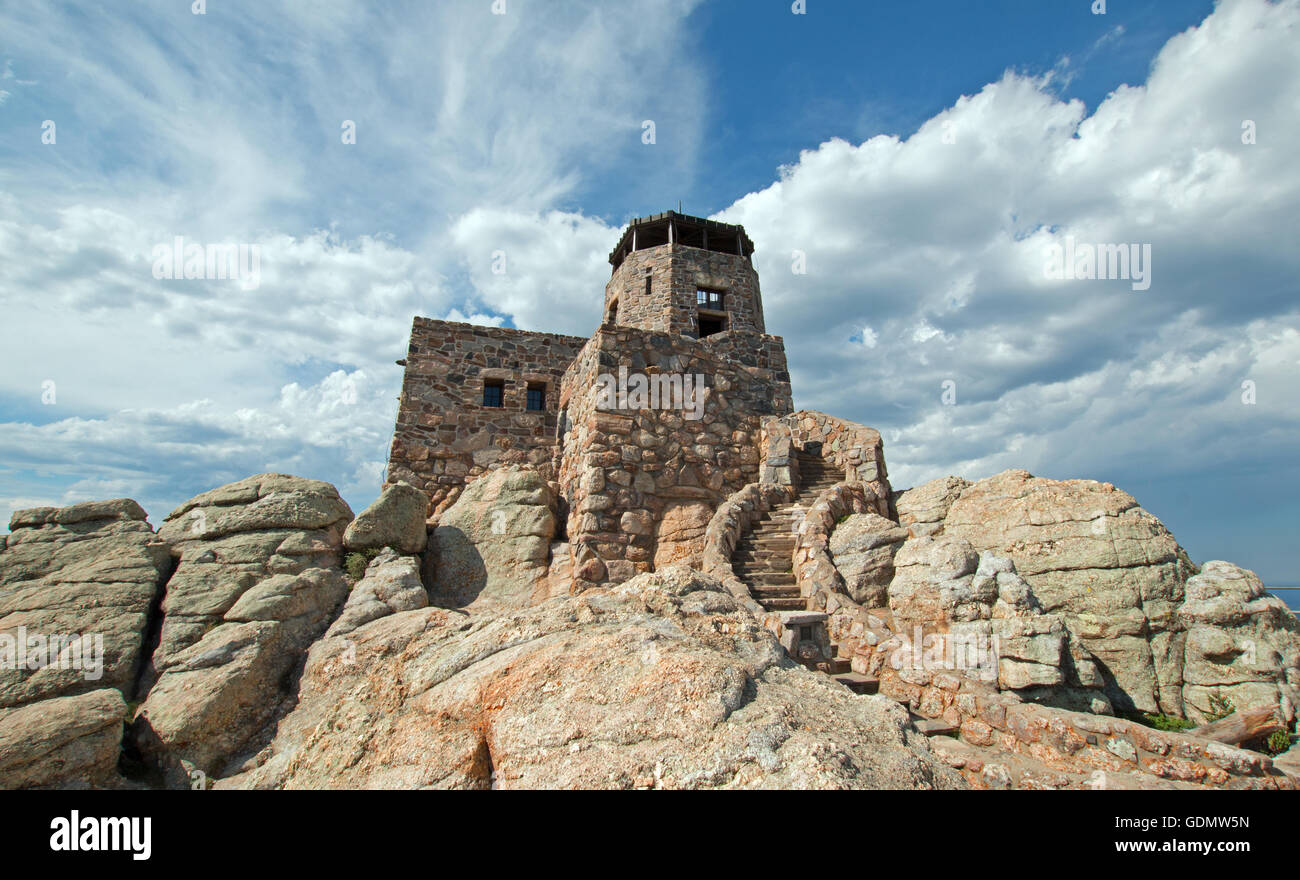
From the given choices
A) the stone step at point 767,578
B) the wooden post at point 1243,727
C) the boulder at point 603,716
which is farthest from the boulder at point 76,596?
the wooden post at point 1243,727

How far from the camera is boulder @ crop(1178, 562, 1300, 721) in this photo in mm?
6484

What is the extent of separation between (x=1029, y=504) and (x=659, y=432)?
6121mm

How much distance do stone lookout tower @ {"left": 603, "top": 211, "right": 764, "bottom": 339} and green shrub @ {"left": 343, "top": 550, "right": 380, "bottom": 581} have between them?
66.9ft

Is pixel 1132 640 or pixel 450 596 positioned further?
pixel 450 596

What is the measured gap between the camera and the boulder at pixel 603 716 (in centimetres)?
271

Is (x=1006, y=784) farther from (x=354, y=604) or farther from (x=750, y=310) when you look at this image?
(x=750, y=310)

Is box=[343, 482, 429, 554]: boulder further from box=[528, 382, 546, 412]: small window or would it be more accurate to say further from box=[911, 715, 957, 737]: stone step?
box=[911, 715, 957, 737]: stone step

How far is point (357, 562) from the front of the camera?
7965 mm

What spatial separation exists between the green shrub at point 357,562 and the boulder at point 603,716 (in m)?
2.87

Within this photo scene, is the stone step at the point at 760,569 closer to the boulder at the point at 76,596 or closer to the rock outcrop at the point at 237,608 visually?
the rock outcrop at the point at 237,608

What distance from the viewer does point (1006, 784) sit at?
5047 millimetres

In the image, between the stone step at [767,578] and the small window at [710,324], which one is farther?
the small window at [710,324]

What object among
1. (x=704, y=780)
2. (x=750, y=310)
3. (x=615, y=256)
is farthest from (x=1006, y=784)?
(x=615, y=256)

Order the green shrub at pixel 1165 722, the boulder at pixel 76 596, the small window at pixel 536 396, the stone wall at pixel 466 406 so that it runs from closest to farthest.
→ the boulder at pixel 76 596 → the green shrub at pixel 1165 722 → the stone wall at pixel 466 406 → the small window at pixel 536 396
